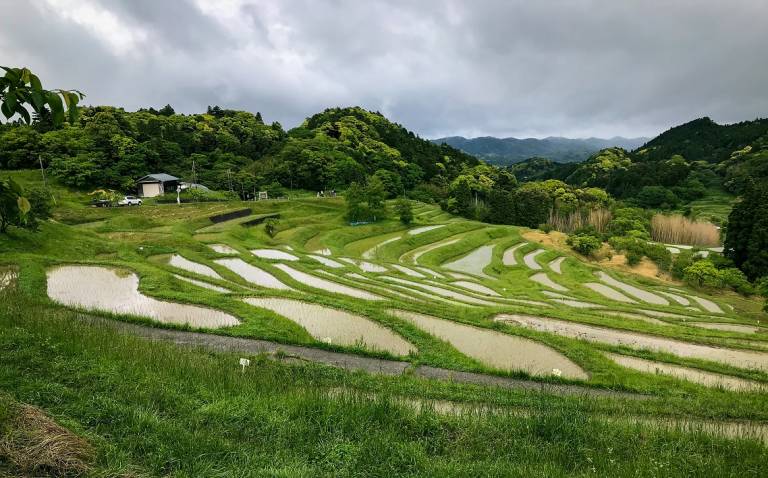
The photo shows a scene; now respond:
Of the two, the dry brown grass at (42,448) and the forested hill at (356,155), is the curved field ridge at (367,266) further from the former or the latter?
→ the forested hill at (356,155)

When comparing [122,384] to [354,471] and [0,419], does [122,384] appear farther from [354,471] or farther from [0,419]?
[354,471]

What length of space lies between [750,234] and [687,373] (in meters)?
43.1

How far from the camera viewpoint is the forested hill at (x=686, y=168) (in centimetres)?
9544

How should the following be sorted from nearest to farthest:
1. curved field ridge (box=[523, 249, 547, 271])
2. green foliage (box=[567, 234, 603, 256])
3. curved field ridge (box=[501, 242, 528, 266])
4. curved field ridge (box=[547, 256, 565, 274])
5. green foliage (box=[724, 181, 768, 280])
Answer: green foliage (box=[724, 181, 768, 280])
curved field ridge (box=[523, 249, 547, 271])
curved field ridge (box=[547, 256, 565, 274])
curved field ridge (box=[501, 242, 528, 266])
green foliage (box=[567, 234, 603, 256])

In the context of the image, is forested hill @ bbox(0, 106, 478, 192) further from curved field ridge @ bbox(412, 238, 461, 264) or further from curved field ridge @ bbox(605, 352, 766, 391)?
curved field ridge @ bbox(605, 352, 766, 391)

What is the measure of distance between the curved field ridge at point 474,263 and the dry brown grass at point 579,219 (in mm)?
35442

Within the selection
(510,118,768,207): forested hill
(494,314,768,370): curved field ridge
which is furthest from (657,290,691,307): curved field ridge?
(510,118,768,207): forested hill

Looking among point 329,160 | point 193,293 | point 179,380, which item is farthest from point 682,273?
point 329,160

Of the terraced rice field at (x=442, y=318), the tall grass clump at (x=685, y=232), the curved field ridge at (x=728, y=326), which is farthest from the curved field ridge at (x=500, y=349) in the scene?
the tall grass clump at (x=685, y=232)

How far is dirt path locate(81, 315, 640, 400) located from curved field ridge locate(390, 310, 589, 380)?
0.90m

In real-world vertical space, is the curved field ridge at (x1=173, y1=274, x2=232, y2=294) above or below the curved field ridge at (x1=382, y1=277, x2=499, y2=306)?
above

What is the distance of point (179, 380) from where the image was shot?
638 cm

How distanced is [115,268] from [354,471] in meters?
20.7

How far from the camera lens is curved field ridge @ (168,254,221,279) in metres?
22.6
